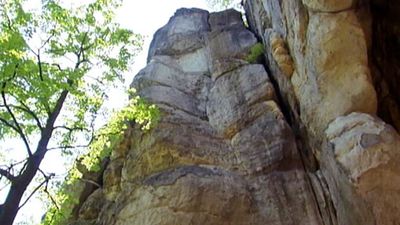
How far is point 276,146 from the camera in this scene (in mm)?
8820

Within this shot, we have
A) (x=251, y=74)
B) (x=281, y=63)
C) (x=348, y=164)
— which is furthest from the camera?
(x=251, y=74)

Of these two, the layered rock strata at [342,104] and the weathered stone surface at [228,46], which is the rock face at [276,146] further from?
the weathered stone surface at [228,46]

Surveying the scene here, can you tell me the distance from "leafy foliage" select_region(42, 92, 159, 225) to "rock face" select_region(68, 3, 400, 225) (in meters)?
0.35

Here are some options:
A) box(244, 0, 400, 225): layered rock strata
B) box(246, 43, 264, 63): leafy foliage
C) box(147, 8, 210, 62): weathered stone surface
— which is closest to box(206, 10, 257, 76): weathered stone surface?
box(246, 43, 264, 63): leafy foliage

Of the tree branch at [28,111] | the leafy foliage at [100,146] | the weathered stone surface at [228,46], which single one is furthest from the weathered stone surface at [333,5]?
the tree branch at [28,111]

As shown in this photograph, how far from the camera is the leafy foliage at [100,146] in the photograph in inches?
319

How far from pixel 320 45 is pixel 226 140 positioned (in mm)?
3034

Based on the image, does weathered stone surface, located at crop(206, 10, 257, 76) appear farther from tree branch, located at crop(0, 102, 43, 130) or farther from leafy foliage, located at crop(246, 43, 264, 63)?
tree branch, located at crop(0, 102, 43, 130)

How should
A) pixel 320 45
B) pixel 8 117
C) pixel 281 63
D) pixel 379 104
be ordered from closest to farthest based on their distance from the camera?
pixel 8 117
pixel 320 45
pixel 379 104
pixel 281 63

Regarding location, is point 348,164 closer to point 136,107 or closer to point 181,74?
point 136,107

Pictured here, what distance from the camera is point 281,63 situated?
31.7 ft

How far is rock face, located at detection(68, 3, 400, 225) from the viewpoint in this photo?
22.7 ft

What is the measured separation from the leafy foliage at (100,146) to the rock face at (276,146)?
35 cm

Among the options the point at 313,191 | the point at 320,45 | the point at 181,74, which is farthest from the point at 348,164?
the point at 181,74
